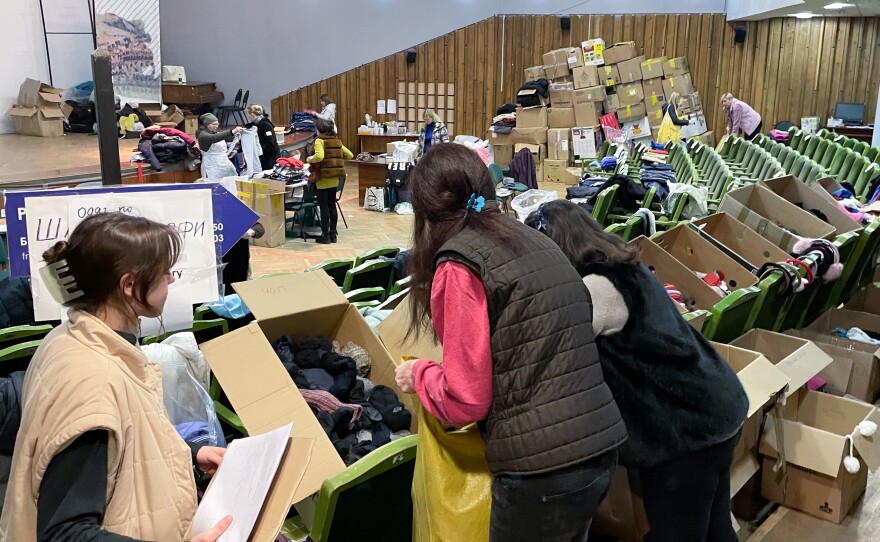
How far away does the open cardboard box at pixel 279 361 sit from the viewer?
84.3 inches

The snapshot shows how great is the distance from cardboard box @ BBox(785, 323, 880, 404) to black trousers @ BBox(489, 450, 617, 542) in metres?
2.66

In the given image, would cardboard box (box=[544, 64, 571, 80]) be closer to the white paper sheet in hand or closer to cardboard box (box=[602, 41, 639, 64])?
cardboard box (box=[602, 41, 639, 64])

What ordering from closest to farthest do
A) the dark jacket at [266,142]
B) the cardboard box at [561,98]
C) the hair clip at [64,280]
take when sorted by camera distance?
the hair clip at [64,280]
the dark jacket at [266,142]
the cardboard box at [561,98]

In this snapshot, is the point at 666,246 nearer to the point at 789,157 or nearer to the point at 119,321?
the point at 119,321

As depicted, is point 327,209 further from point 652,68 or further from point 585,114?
point 652,68

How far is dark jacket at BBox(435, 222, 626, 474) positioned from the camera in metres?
1.67

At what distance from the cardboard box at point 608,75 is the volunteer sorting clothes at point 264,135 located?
6648 mm

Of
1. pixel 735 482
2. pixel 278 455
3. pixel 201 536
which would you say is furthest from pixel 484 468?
pixel 735 482

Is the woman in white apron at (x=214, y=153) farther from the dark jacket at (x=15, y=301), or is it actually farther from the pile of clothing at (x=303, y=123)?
the dark jacket at (x=15, y=301)

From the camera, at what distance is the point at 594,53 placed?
45.1 feet

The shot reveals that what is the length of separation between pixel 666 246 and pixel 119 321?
3486 millimetres

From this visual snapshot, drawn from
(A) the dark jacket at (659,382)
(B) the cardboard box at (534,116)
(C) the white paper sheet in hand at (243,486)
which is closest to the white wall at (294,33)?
(B) the cardboard box at (534,116)

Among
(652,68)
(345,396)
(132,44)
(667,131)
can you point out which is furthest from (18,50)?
(345,396)

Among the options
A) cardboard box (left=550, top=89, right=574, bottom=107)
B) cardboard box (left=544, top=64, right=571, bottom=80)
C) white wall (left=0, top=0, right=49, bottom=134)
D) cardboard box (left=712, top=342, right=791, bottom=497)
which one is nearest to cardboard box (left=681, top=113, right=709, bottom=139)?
cardboard box (left=550, top=89, right=574, bottom=107)
